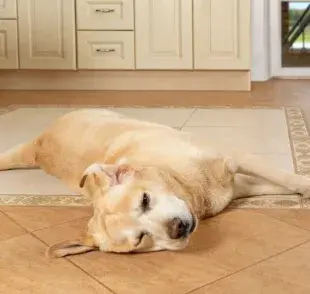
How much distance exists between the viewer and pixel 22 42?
4137 millimetres

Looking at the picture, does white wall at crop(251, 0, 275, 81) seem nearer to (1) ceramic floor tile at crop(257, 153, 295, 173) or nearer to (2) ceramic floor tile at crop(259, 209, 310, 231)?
(1) ceramic floor tile at crop(257, 153, 295, 173)

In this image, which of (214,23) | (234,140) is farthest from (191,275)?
(214,23)

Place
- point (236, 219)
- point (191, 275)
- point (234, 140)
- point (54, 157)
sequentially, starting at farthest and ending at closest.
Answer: point (234, 140), point (54, 157), point (236, 219), point (191, 275)

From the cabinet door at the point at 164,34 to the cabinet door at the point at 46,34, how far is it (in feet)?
1.42

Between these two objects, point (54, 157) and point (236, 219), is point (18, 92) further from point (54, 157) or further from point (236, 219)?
point (236, 219)

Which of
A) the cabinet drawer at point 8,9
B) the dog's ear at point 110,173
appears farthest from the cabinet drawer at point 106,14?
the dog's ear at point 110,173

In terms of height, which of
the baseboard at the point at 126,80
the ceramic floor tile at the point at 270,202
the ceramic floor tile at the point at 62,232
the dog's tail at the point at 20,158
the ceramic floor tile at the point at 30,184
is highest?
the baseboard at the point at 126,80

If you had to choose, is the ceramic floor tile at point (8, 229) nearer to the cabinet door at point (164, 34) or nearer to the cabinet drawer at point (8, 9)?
the cabinet door at point (164, 34)

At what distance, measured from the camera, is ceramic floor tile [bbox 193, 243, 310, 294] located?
131 cm

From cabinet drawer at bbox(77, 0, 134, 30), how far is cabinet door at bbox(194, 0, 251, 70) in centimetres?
42

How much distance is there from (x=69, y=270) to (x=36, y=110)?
2132 millimetres

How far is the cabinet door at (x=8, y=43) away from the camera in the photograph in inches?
163

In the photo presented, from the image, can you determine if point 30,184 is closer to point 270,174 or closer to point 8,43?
point 270,174

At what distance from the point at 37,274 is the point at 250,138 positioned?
1.44 meters
